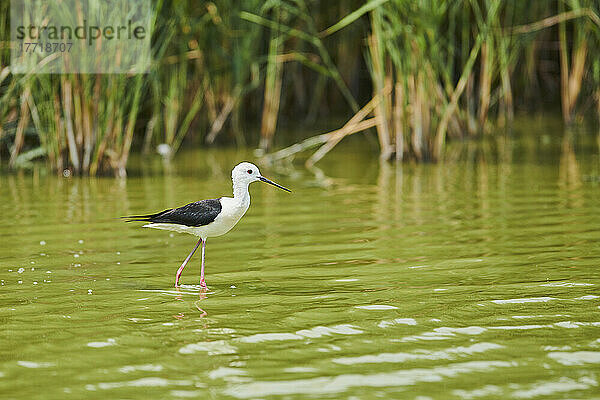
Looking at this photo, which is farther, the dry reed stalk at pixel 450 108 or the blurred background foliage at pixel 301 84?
the dry reed stalk at pixel 450 108

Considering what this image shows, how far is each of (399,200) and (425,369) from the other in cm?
416

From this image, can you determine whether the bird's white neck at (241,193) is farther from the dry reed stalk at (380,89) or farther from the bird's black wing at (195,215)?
the dry reed stalk at (380,89)

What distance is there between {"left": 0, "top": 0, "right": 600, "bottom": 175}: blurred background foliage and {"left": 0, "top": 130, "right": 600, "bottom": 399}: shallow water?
2.72ft

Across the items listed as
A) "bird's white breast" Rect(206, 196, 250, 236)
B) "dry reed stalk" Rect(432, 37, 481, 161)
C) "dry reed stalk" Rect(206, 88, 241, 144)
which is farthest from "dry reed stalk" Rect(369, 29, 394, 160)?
"bird's white breast" Rect(206, 196, 250, 236)

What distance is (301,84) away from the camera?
14.4m

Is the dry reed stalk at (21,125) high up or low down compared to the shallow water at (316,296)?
up

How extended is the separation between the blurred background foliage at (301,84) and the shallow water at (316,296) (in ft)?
2.72

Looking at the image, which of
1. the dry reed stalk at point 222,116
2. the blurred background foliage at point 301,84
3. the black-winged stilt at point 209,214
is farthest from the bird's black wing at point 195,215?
the dry reed stalk at point 222,116

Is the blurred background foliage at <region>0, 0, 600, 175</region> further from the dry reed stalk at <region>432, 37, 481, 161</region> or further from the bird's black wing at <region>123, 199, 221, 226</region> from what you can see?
the bird's black wing at <region>123, 199, 221, 226</region>

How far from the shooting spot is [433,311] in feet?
14.3

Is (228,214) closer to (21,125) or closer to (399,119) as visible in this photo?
(399,119)

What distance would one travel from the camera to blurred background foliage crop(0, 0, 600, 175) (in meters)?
8.77

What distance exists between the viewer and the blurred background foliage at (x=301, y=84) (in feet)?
28.8

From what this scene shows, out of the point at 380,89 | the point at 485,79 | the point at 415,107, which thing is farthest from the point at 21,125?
the point at 485,79
